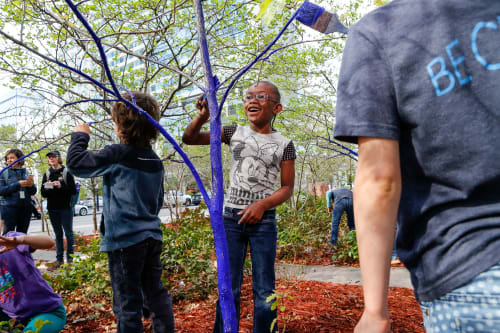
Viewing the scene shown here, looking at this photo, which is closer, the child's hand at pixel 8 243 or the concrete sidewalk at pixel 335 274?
the child's hand at pixel 8 243

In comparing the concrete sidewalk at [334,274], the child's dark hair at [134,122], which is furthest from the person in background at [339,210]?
the child's dark hair at [134,122]

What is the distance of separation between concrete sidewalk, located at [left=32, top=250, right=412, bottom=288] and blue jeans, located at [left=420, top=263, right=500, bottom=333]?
362cm

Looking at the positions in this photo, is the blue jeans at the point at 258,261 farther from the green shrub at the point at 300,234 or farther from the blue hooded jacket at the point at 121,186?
the green shrub at the point at 300,234

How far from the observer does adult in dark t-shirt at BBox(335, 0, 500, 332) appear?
2.44 feet

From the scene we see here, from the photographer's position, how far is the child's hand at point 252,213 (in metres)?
2.22

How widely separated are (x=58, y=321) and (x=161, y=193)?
1.12 metres

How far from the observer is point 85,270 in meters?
4.06

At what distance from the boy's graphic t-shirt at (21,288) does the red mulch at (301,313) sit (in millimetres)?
887

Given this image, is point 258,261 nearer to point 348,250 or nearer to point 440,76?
point 440,76

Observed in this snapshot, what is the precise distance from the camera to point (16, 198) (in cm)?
600

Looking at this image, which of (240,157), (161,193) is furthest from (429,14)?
(161,193)

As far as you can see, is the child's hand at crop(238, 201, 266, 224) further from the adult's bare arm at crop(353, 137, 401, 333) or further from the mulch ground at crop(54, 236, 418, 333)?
the adult's bare arm at crop(353, 137, 401, 333)

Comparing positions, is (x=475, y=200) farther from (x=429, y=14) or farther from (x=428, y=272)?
(x=429, y=14)

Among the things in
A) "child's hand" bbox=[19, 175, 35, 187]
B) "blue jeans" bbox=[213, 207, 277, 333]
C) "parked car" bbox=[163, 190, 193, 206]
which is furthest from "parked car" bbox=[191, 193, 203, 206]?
"blue jeans" bbox=[213, 207, 277, 333]
